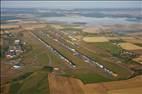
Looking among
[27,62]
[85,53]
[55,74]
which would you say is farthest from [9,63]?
[85,53]

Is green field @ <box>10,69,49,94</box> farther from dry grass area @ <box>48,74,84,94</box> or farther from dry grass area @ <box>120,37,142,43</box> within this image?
dry grass area @ <box>120,37,142,43</box>

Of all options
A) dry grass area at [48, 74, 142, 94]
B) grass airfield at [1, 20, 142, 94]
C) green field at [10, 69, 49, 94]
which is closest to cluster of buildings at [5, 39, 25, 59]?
grass airfield at [1, 20, 142, 94]

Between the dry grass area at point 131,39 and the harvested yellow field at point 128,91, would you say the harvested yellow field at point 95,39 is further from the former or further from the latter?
the harvested yellow field at point 128,91

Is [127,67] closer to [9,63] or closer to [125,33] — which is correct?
[9,63]

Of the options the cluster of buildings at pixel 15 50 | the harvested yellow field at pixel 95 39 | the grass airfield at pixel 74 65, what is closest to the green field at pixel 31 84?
the grass airfield at pixel 74 65

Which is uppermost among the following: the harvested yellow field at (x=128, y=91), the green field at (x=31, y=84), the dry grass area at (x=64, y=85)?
the harvested yellow field at (x=128, y=91)

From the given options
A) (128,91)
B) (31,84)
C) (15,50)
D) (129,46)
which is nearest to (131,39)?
(129,46)

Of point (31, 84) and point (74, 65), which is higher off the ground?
point (74, 65)

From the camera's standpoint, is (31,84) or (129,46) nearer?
(31,84)

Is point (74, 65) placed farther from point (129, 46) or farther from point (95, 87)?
point (129, 46)
